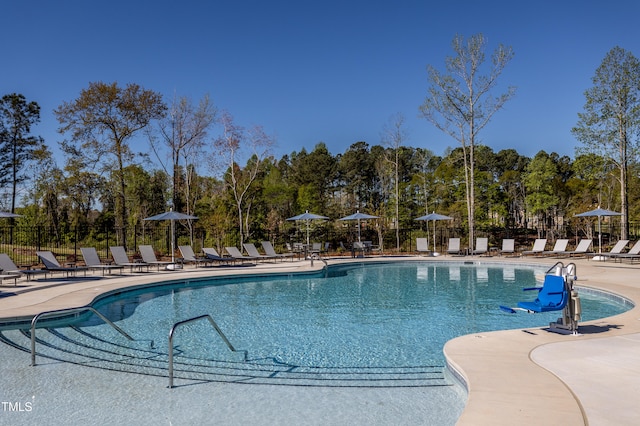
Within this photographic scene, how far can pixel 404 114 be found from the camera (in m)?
22.9

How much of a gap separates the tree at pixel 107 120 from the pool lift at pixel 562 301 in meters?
19.8

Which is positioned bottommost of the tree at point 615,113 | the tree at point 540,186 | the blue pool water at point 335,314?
the blue pool water at point 335,314

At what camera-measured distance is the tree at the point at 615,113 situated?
1941 centimetres

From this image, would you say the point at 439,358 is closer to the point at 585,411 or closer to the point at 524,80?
the point at 585,411

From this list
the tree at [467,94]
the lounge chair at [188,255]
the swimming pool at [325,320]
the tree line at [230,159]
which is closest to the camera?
the swimming pool at [325,320]

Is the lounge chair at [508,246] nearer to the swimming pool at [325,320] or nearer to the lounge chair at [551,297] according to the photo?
the swimming pool at [325,320]

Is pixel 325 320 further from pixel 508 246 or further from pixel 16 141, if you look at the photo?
pixel 16 141

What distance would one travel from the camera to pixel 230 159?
77.8ft

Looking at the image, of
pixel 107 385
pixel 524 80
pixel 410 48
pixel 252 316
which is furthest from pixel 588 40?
pixel 107 385

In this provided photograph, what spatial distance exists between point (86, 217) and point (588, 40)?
25.7m

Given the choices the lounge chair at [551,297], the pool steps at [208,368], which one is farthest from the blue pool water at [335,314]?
the lounge chair at [551,297]

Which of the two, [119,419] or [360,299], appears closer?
[119,419]

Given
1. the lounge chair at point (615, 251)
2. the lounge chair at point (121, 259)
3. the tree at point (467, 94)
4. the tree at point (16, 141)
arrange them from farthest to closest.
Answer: the tree at point (16, 141) < the tree at point (467, 94) < the lounge chair at point (615, 251) < the lounge chair at point (121, 259)

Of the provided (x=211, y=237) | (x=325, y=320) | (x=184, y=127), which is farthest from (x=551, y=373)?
(x=184, y=127)
